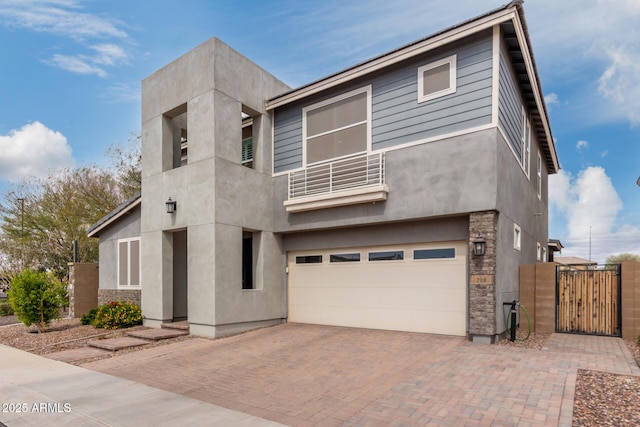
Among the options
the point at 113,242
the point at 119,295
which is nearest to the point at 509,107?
the point at 119,295

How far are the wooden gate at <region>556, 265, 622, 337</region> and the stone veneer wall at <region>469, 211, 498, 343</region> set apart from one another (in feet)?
9.81

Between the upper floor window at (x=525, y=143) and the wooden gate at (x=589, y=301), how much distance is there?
3.36m

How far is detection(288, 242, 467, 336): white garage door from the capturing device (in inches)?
344

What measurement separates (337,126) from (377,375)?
6664mm

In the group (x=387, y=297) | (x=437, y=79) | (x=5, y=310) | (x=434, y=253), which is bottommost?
(x=5, y=310)

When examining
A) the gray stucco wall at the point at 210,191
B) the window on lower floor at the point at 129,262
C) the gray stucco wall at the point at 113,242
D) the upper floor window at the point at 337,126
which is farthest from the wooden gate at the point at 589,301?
the gray stucco wall at the point at 113,242

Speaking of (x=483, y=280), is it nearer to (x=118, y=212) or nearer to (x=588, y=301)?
(x=588, y=301)

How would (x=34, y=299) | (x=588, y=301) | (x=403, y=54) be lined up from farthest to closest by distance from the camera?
(x=34, y=299)
(x=588, y=301)
(x=403, y=54)

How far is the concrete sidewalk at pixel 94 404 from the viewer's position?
4.39m

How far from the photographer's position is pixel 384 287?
383 inches

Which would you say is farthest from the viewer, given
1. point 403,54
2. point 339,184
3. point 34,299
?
point 34,299

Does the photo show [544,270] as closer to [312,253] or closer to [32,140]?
[312,253]

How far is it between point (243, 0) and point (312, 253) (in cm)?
733

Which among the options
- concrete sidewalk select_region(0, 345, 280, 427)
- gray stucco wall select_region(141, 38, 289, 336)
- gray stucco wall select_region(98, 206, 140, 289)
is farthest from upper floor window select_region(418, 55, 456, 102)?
gray stucco wall select_region(98, 206, 140, 289)
